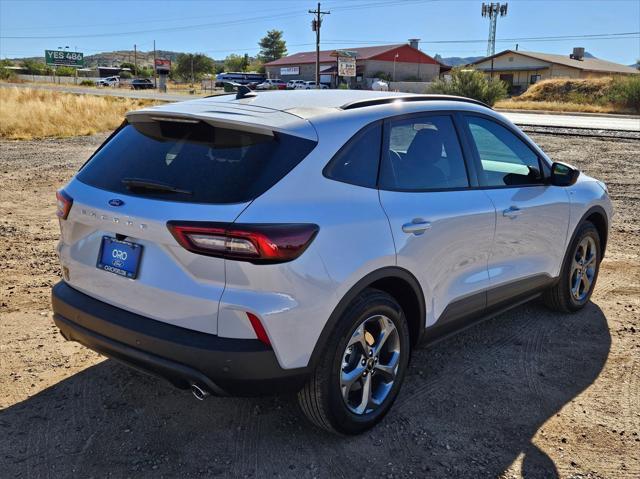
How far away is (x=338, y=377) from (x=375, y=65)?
72849 millimetres

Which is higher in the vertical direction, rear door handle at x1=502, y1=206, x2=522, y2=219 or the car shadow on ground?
rear door handle at x1=502, y1=206, x2=522, y2=219

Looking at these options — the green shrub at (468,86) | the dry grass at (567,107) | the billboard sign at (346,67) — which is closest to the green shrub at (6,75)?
the billboard sign at (346,67)

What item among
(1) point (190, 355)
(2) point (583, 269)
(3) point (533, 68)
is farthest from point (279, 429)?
(3) point (533, 68)

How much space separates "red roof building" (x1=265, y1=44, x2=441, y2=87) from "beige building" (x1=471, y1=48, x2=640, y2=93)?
23.1 ft

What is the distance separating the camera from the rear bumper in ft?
8.66

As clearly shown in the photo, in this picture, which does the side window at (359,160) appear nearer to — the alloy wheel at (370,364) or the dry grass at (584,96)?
the alloy wheel at (370,364)

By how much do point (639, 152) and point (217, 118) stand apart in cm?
1504

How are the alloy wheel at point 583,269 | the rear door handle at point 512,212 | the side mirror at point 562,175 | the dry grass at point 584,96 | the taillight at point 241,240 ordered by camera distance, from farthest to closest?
the dry grass at point 584,96 < the alloy wheel at point 583,269 < the side mirror at point 562,175 < the rear door handle at point 512,212 < the taillight at point 241,240

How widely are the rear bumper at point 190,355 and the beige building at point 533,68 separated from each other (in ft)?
233

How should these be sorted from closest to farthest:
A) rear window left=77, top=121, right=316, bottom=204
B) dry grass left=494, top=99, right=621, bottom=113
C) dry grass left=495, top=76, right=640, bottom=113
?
rear window left=77, top=121, right=316, bottom=204, dry grass left=494, top=99, right=621, bottom=113, dry grass left=495, top=76, right=640, bottom=113

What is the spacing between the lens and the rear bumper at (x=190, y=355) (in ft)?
8.66

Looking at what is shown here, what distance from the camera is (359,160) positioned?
3131mm

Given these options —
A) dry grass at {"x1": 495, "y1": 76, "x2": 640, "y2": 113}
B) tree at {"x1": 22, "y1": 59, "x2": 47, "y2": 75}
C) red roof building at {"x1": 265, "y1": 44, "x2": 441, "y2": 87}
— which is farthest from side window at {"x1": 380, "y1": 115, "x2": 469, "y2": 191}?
tree at {"x1": 22, "y1": 59, "x2": 47, "y2": 75}

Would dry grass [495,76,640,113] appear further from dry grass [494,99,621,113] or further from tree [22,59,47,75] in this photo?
tree [22,59,47,75]
